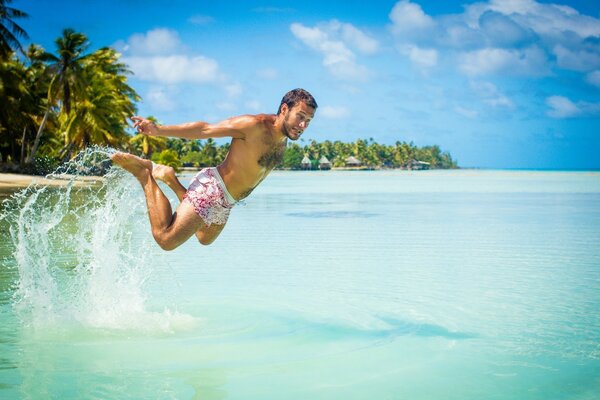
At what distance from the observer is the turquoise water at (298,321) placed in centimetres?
495

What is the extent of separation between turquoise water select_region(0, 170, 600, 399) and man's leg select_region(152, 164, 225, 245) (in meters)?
0.91

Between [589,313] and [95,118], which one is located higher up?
[95,118]

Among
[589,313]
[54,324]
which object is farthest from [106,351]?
[589,313]

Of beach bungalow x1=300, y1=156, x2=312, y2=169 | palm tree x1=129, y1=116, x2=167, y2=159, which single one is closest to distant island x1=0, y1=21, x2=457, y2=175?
palm tree x1=129, y1=116, x2=167, y2=159

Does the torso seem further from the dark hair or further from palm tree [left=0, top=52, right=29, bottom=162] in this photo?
palm tree [left=0, top=52, right=29, bottom=162]

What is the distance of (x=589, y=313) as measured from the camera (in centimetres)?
708

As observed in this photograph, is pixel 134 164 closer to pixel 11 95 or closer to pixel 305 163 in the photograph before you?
pixel 11 95

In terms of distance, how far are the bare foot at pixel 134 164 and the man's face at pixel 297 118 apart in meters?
1.55

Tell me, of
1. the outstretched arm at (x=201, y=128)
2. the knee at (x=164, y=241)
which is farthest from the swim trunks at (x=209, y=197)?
the outstretched arm at (x=201, y=128)

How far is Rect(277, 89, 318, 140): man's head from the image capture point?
575 centimetres

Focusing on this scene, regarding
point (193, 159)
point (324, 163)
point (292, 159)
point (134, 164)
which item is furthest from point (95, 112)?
point (324, 163)

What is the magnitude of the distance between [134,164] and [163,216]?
60 cm

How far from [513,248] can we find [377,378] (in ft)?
27.7

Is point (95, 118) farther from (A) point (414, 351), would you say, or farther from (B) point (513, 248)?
(A) point (414, 351)
